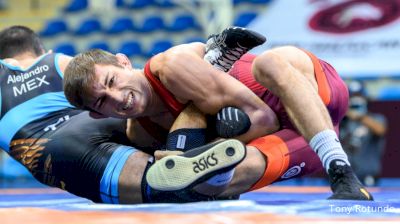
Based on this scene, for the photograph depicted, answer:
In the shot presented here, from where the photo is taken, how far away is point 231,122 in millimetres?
2641

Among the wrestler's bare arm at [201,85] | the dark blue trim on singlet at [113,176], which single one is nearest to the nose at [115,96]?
the wrestler's bare arm at [201,85]

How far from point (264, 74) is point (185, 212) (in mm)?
861

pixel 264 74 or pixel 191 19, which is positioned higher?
pixel 264 74

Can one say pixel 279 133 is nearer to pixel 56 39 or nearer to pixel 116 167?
pixel 116 167

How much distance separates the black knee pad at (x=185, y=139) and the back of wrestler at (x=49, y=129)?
0.38 m

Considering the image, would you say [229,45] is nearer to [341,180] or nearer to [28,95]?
[341,180]

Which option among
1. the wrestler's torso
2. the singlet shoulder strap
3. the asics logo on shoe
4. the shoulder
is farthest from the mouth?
the shoulder

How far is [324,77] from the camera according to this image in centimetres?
297

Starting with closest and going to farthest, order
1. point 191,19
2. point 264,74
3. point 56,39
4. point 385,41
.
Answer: point 264,74 < point 385,41 < point 191,19 < point 56,39

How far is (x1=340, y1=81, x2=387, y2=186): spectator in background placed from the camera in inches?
256

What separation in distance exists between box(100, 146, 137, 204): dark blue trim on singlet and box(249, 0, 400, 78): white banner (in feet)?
16.7

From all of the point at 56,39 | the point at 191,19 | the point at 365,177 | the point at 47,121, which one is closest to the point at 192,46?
the point at 47,121

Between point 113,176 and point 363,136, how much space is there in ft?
13.7

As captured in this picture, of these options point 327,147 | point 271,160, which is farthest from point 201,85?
point 327,147
